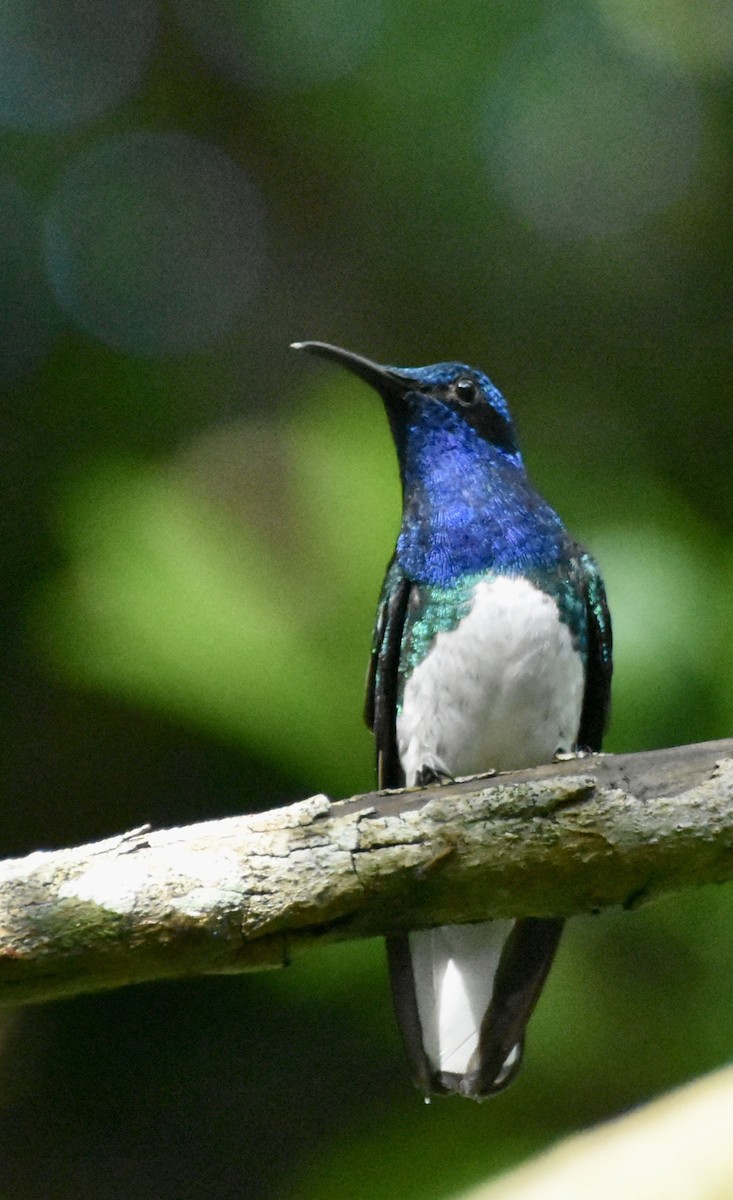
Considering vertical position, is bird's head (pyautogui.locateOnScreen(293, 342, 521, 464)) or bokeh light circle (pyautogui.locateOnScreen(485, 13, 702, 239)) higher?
bokeh light circle (pyautogui.locateOnScreen(485, 13, 702, 239))

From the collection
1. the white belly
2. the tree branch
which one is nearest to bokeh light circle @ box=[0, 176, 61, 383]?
the white belly

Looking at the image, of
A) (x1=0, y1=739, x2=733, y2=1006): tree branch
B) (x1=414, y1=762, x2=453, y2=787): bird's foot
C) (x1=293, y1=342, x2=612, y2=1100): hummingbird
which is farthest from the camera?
(x1=414, y1=762, x2=453, y2=787): bird's foot

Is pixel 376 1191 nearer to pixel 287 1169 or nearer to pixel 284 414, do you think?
pixel 287 1169

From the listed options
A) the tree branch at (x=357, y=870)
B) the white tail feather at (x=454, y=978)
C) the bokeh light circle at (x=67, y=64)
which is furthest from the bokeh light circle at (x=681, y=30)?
the tree branch at (x=357, y=870)

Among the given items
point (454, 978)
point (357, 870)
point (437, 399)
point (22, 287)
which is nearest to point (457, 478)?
point (437, 399)

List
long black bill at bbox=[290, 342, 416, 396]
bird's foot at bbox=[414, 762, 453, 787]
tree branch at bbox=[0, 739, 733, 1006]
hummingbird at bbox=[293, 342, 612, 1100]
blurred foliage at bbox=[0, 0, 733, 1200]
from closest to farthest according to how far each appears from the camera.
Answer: tree branch at bbox=[0, 739, 733, 1006], hummingbird at bbox=[293, 342, 612, 1100], bird's foot at bbox=[414, 762, 453, 787], long black bill at bbox=[290, 342, 416, 396], blurred foliage at bbox=[0, 0, 733, 1200]

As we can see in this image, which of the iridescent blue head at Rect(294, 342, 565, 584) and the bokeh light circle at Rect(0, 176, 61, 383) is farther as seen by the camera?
the bokeh light circle at Rect(0, 176, 61, 383)

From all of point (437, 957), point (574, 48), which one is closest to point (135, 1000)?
point (437, 957)

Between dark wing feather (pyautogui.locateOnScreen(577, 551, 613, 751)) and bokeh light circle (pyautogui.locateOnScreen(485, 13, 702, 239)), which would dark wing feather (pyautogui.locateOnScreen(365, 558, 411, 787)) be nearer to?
dark wing feather (pyautogui.locateOnScreen(577, 551, 613, 751))
